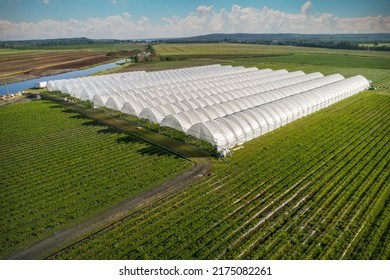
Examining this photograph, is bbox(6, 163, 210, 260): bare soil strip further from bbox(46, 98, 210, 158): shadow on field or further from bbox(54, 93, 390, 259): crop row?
bbox(46, 98, 210, 158): shadow on field

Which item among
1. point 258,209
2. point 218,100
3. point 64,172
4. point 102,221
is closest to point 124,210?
point 102,221

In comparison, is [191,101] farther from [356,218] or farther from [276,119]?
[356,218]

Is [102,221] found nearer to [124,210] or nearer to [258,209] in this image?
[124,210]

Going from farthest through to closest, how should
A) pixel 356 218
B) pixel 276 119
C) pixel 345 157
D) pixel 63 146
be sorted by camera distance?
pixel 276 119
pixel 63 146
pixel 345 157
pixel 356 218

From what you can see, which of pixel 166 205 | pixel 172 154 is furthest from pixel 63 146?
pixel 166 205

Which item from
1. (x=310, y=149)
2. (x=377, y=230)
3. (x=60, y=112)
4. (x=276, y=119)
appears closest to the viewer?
(x=377, y=230)

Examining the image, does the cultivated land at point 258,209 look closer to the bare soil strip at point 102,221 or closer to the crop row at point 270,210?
the crop row at point 270,210

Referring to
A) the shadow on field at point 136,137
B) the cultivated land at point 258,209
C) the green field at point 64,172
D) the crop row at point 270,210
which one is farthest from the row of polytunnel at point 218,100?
the green field at point 64,172

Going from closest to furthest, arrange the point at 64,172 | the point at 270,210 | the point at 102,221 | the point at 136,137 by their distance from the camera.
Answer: the point at 102,221 < the point at 270,210 < the point at 64,172 < the point at 136,137
